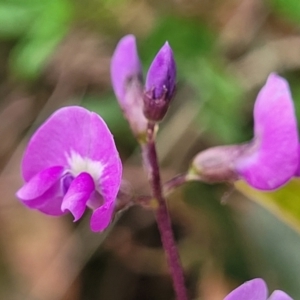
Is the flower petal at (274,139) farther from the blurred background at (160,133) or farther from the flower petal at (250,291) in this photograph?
the blurred background at (160,133)

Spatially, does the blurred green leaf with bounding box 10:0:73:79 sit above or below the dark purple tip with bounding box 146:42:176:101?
above

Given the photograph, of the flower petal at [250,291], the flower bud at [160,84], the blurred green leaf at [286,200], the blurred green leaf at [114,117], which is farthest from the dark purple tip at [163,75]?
the blurred green leaf at [114,117]

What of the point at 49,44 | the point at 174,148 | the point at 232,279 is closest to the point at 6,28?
the point at 49,44

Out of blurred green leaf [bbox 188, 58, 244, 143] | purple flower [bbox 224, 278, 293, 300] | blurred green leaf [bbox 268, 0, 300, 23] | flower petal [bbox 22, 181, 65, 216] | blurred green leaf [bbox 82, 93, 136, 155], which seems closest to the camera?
purple flower [bbox 224, 278, 293, 300]

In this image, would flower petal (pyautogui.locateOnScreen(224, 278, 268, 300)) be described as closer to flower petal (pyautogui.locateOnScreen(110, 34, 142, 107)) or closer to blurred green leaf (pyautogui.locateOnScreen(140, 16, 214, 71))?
flower petal (pyautogui.locateOnScreen(110, 34, 142, 107))

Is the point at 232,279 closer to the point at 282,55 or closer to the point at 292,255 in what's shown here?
the point at 292,255

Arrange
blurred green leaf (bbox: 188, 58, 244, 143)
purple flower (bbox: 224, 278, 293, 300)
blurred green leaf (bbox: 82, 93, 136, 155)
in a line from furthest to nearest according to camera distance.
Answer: blurred green leaf (bbox: 82, 93, 136, 155), blurred green leaf (bbox: 188, 58, 244, 143), purple flower (bbox: 224, 278, 293, 300)

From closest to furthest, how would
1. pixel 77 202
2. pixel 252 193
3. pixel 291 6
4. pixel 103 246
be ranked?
pixel 77 202
pixel 252 193
pixel 291 6
pixel 103 246

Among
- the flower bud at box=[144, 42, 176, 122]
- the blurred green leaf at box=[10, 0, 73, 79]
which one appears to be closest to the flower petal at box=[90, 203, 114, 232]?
the flower bud at box=[144, 42, 176, 122]
